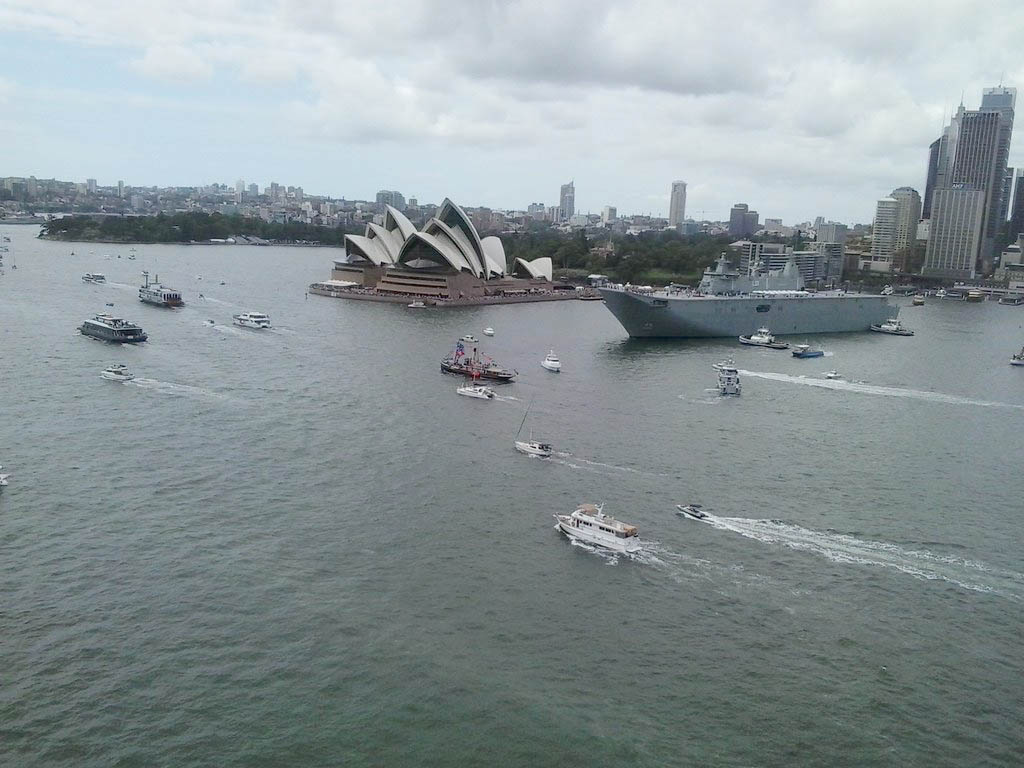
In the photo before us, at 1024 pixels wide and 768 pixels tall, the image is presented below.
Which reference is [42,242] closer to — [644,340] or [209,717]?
[644,340]

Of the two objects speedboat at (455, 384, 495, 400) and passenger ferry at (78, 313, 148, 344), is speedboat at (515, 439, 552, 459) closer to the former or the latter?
speedboat at (455, 384, 495, 400)

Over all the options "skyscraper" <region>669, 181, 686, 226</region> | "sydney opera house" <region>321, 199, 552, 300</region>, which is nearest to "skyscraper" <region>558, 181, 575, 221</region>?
"skyscraper" <region>669, 181, 686, 226</region>

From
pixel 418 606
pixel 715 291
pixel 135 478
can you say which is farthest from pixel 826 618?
pixel 715 291

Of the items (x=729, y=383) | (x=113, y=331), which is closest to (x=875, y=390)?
(x=729, y=383)

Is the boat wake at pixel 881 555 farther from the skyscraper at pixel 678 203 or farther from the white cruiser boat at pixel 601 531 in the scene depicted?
the skyscraper at pixel 678 203

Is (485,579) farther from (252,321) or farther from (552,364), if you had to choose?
(252,321)

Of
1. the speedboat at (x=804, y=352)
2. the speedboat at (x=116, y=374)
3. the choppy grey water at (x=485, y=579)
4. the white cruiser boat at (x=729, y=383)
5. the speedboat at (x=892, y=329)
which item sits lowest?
the choppy grey water at (x=485, y=579)

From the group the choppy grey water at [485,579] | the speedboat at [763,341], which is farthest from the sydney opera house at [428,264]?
the choppy grey water at [485,579]
